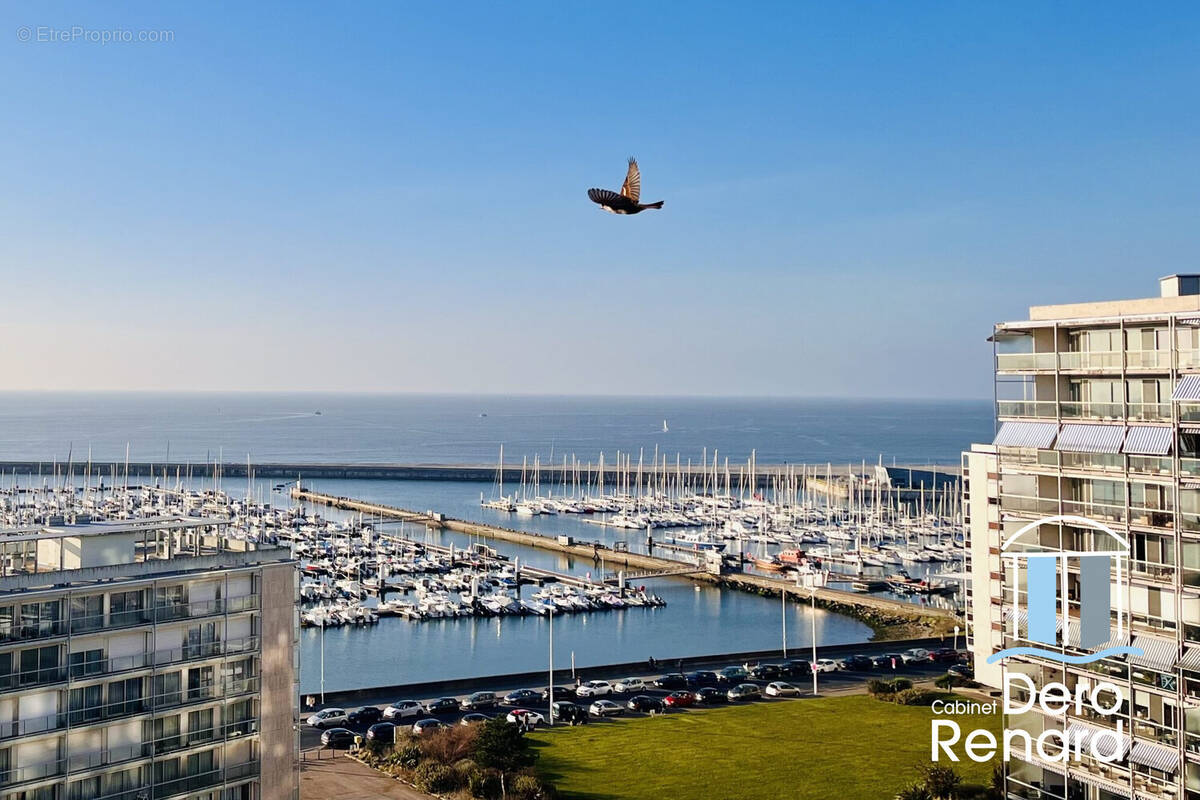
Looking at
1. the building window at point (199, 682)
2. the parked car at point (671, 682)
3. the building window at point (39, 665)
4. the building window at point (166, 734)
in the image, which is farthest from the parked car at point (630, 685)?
the building window at point (39, 665)

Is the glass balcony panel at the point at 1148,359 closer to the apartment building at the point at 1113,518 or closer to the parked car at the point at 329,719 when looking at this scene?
the apartment building at the point at 1113,518

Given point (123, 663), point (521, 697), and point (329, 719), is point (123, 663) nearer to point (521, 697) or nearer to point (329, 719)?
point (329, 719)

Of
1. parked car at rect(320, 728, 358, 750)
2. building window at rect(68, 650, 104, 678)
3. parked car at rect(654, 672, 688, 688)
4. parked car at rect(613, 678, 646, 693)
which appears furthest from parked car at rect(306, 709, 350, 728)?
building window at rect(68, 650, 104, 678)

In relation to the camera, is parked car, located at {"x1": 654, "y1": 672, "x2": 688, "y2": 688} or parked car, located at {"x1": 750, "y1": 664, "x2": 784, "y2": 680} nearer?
parked car, located at {"x1": 654, "y1": 672, "x2": 688, "y2": 688}

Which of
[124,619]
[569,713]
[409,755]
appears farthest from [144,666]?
[569,713]

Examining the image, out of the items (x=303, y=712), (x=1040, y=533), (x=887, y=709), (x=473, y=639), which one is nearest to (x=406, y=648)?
(x=473, y=639)

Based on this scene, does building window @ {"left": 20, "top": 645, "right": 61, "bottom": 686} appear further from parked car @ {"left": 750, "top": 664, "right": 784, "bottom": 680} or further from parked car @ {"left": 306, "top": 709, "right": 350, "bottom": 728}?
parked car @ {"left": 750, "top": 664, "right": 784, "bottom": 680}
